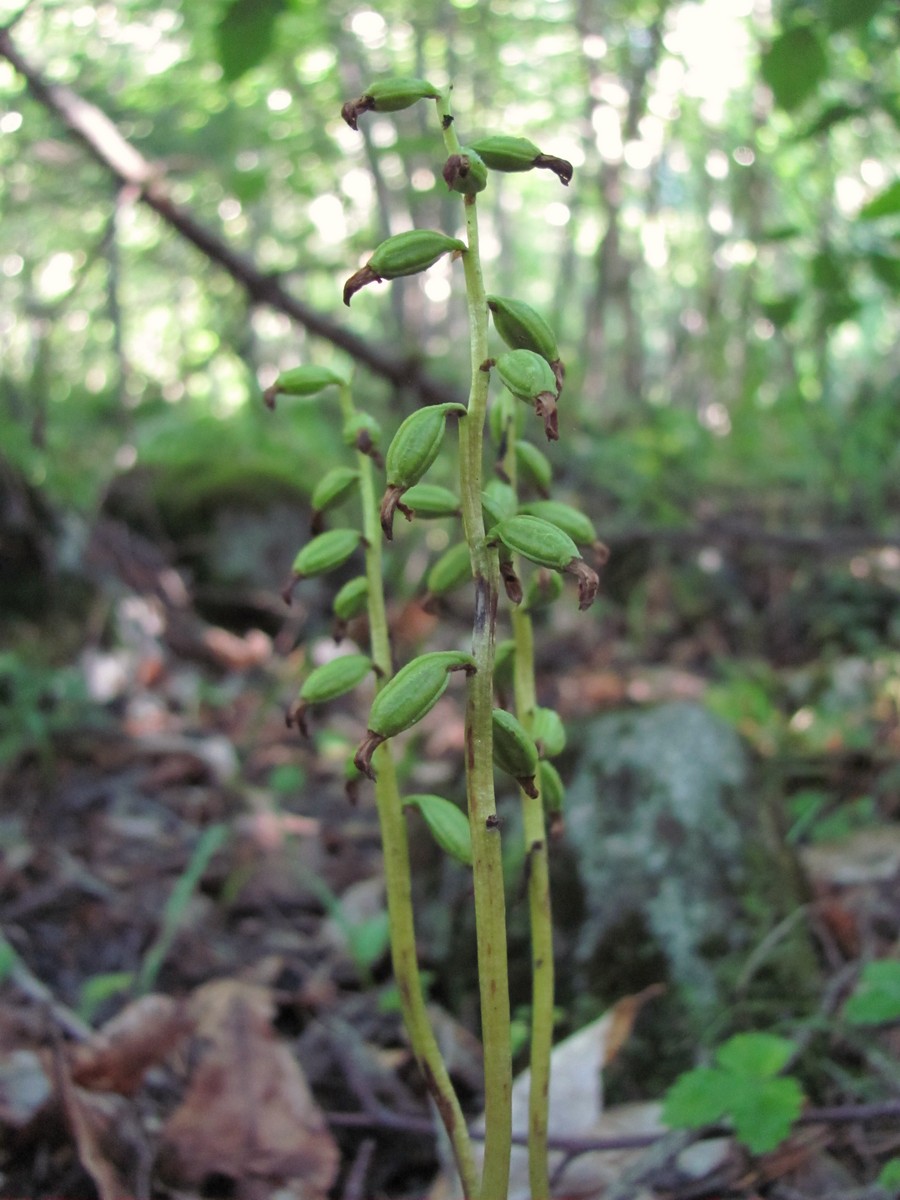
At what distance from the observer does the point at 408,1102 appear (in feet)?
5.95

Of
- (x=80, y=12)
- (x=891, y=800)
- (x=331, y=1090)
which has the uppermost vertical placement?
(x=80, y=12)

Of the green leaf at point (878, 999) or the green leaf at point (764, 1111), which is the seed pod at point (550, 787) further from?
the green leaf at point (878, 999)

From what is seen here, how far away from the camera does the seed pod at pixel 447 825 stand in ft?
3.53

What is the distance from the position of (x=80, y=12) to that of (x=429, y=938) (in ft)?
9.77

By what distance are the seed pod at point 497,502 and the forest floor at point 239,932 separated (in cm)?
94

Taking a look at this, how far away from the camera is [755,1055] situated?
1.45 m

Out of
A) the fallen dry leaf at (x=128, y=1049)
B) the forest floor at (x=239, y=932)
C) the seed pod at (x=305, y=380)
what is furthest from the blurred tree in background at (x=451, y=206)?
the fallen dry leaf at (x=128, y=1049)

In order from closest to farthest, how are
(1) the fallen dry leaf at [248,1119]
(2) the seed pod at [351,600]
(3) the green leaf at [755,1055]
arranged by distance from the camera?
1. (2) the seed pod at [351,600]
2. (3) the green leaf at [755,1055]
3. (1) the fallen dry leaf at [248,1119]

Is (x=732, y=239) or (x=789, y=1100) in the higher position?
(x=789, y=1100)

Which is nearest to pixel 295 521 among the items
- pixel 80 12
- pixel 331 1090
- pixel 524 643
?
pixel 80 12

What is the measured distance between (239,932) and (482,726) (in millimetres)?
1827

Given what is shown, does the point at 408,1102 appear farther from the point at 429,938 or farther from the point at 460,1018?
the point at 429,938

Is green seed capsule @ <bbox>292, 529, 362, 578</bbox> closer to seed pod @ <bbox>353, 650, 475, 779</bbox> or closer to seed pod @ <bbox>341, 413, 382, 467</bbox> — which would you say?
seed pod @ <bbox>341, 413, 382, 467</bbox>

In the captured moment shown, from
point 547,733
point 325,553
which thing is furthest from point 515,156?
point 547,733
